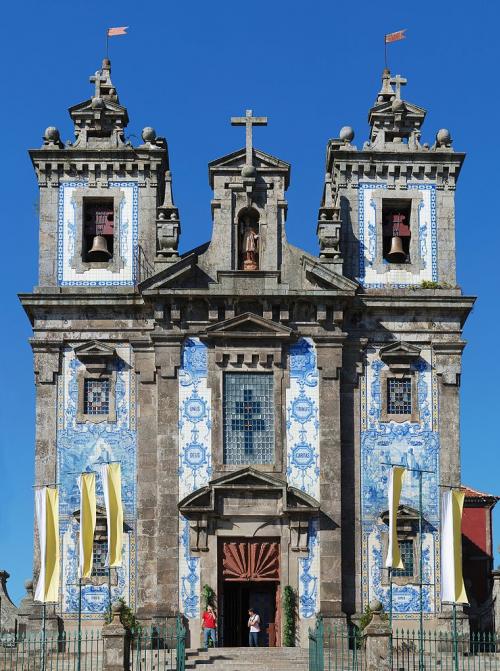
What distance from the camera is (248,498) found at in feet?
148

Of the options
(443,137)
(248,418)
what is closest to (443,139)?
(443,137)

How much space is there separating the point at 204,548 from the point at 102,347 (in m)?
6.40

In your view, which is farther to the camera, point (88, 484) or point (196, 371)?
point (196, 371)

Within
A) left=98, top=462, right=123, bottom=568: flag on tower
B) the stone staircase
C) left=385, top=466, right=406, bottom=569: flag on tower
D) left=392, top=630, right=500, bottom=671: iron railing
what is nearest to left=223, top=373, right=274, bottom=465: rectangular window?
left=98, top=462, right=123, bottom=568: flag on tower

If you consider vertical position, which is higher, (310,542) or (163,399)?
(163,399)

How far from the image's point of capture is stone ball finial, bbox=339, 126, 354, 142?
48438 millimetres

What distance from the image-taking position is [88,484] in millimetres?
42938

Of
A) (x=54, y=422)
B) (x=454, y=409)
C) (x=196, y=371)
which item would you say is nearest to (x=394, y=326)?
(x=454, y=409)

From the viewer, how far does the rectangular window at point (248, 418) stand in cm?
4562

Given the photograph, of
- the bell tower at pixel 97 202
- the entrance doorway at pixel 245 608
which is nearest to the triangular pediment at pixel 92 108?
the bell tower at pixel 97 202

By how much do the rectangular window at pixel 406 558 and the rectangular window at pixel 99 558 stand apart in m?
7.98

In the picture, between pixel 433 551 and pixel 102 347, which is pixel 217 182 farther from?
pixel 433 551

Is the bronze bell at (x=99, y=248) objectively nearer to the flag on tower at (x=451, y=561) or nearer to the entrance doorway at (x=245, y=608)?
the entrance doorway at (x=245, y=608)

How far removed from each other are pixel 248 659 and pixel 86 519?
5530 millimetres
